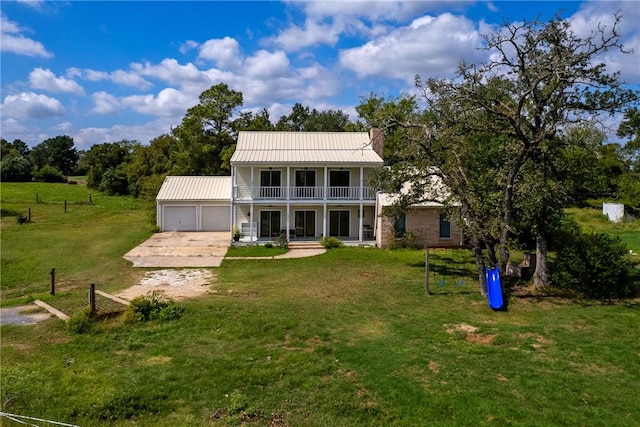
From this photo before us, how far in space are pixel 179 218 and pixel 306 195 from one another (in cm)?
962

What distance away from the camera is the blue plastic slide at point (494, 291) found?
14.0 metres

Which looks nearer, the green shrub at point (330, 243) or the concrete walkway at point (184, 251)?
the concrete walkway at point (184, 251)

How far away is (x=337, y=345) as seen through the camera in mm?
10664

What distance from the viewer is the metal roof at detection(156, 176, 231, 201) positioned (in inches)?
1242

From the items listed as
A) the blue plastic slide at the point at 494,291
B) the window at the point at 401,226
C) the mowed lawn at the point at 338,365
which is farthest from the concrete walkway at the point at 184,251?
the blue plastic slide at the point at 494,291

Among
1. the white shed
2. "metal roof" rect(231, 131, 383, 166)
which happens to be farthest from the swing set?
the white shed

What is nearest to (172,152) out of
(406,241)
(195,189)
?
(195,189)

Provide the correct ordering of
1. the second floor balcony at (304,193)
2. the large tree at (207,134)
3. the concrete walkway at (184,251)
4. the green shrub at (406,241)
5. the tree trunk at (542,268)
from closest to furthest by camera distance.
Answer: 1. the tree trunk at (542,268)
2. the concrete walkway at (184,251)
3. the green shrub at (406,241)
4. the second floor balcony at (304,193)
5. the large tree at (207,134)

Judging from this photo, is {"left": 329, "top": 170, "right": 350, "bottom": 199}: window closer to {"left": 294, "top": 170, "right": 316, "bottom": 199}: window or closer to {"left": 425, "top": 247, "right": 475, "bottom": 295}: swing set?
{"left": 294, "top": 170, "right": 316, "bottom": 199}: window

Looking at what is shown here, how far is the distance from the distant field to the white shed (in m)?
1.55

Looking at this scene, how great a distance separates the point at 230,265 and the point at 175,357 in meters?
10.9

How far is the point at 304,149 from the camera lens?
29.7m

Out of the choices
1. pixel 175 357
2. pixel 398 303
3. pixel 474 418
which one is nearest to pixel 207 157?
pixel 398 303

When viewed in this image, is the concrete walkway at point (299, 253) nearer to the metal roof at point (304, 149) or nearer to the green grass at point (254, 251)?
the green grass at point (254, 251)
